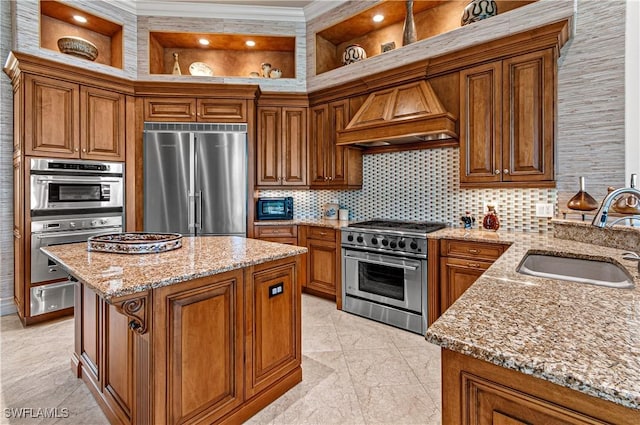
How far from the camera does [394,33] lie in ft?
12.8

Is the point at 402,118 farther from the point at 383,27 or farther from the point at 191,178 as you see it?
the point at 191,178

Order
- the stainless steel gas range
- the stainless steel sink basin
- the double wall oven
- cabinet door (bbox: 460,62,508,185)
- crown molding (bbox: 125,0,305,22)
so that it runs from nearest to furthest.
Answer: the stainless steel sink basin < cabinet door (bbox: 460,62,508,185) < the stainless steel gas range < the double wall oven < crown molding (bbox: 125,0,305,22)

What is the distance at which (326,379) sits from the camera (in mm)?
2186

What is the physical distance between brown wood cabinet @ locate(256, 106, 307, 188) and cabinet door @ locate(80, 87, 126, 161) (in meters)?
1.64

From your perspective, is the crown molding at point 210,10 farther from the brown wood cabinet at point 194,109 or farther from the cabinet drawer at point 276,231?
the cabinet drawer at point 276,231

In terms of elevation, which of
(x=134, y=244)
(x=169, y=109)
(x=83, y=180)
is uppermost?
(x=169, y=109)

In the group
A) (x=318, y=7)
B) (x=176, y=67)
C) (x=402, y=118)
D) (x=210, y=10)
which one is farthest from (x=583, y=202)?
(x=176, y=67)

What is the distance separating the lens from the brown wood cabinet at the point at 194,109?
389 centimetres

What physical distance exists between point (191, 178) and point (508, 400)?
3798 mm

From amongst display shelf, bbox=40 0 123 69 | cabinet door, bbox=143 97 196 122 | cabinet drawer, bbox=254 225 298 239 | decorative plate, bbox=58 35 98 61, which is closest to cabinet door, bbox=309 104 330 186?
cabinet drawer, bbox=254 225 298 239

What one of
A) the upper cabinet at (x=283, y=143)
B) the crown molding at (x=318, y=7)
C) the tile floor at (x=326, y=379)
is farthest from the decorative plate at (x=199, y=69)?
the tile floor at (x=326, y=379)

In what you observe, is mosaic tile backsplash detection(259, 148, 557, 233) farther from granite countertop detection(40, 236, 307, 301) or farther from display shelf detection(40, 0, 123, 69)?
display shelf detection(40, 0, 123, 69)

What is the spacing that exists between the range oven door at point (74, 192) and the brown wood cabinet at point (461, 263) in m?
3.64

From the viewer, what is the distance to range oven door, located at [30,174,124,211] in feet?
10.4
